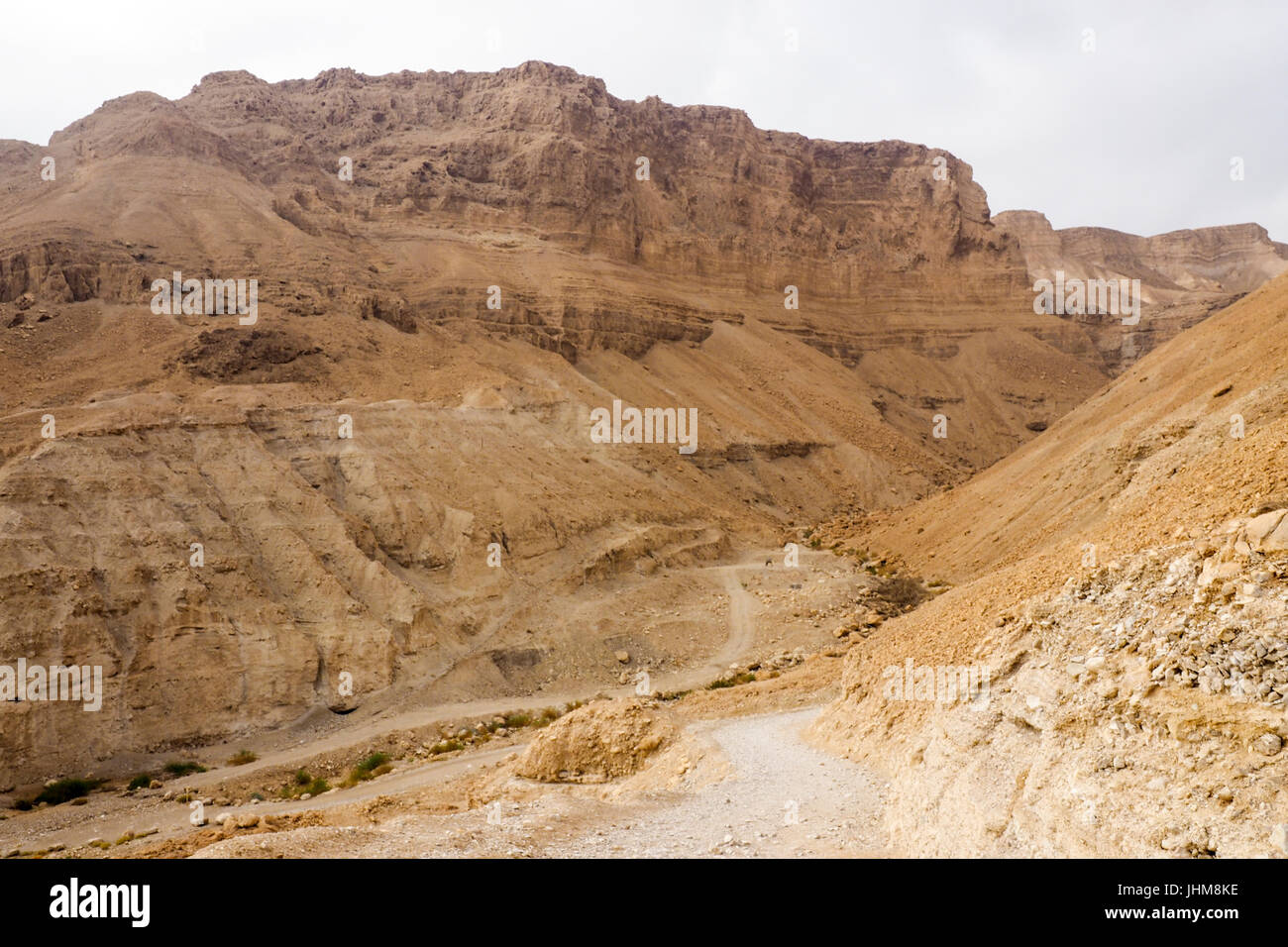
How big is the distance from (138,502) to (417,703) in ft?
31.3

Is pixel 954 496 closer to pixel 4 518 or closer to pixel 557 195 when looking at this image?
pixel 4 518
